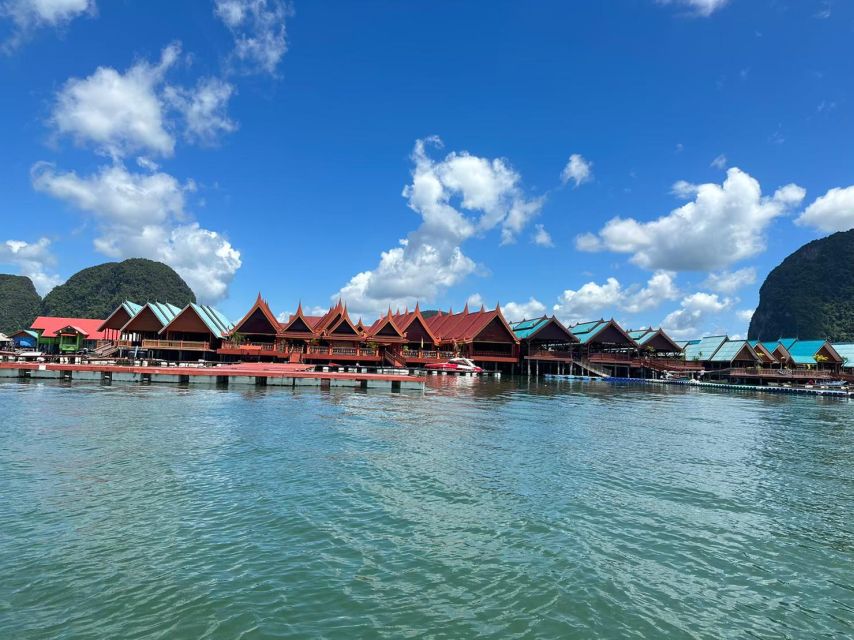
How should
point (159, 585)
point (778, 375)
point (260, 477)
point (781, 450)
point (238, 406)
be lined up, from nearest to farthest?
point (159, 585), point (260, 477), point (781, 450), point (238, 406), point (778, 375)

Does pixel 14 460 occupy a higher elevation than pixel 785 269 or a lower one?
lower

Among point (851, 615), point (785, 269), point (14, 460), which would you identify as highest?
point (785, 269)

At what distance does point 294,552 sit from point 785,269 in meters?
145

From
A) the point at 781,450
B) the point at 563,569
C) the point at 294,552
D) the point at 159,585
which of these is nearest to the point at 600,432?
the point at 781,450

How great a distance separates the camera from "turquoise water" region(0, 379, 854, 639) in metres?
6.07

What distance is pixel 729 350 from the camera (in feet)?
214

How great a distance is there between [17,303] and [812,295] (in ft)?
574

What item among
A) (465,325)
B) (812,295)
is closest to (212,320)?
(465,325)

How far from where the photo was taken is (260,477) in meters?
11.4

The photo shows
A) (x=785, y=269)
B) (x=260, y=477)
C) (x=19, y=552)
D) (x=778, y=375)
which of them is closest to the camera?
(x=19, y=552)

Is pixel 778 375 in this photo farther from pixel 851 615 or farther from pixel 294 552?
pixel 294 552

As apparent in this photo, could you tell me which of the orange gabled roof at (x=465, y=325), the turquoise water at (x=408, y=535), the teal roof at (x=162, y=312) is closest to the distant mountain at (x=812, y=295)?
the orange gabled roof at (x=465, y=325)

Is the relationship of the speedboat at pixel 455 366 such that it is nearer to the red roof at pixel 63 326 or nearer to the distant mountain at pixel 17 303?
the red roof at pixel 63 326

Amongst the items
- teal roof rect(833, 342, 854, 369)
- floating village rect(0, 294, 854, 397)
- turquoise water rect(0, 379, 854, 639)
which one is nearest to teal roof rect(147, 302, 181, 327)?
floating village rect(0, 294, 854, 397)
